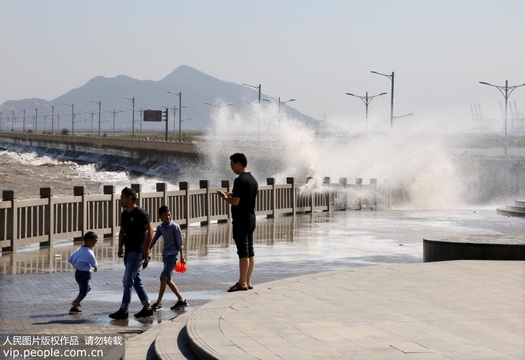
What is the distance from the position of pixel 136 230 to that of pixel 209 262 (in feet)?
22.8

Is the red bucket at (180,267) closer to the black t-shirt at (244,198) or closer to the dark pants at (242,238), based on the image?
the dark pants at (242,238)

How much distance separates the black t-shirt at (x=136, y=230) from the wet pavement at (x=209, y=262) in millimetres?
906

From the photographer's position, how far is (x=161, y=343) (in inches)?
410

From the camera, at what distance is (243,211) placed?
45.3ft

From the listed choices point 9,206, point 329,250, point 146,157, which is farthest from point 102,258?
point 146,157

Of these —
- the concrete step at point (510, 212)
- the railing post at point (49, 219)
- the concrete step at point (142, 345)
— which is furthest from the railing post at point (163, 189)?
the concrete step at point (142, 345)

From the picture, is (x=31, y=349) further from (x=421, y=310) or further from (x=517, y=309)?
(x=517, y=309)

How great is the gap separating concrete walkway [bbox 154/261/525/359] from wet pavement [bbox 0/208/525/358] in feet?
4.73

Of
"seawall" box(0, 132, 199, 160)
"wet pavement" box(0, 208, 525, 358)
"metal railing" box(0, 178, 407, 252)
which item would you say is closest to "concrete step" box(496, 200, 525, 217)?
"wet pavement" box(0, 208, 525, 358)

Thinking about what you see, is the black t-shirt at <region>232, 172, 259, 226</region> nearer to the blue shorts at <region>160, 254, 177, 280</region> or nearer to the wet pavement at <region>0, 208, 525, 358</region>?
the blue shorts at <region>160, 254, 177, 280</region>

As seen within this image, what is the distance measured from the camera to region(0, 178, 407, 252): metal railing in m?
21.7

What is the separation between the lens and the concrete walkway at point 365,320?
368 inches

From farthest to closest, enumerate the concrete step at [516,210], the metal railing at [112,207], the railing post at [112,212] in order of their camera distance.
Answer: the concrete step at [516,210] < the railing post at [112,212] < the metal railing at [112,207]

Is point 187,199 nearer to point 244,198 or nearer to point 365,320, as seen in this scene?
point 244,198
